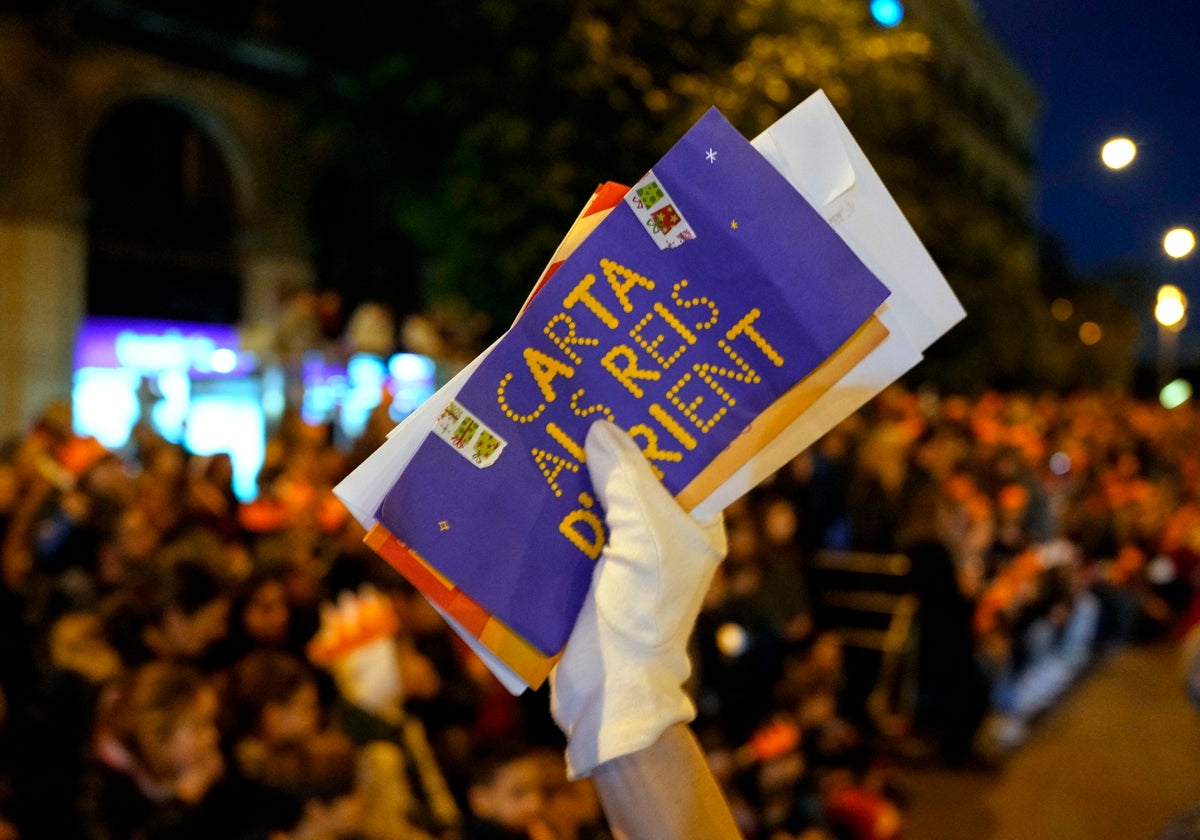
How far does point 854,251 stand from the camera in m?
1.42

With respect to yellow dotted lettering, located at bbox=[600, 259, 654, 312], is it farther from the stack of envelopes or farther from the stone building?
the stone building

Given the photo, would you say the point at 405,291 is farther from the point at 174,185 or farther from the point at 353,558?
the point at 353,558

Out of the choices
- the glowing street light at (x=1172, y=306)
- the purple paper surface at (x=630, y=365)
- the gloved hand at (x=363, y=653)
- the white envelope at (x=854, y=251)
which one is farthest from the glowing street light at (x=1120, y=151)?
the glowing street light at (x=1172, y=306)

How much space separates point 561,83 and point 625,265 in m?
7.48

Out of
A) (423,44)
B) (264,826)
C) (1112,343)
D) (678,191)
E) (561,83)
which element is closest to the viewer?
(678,191)

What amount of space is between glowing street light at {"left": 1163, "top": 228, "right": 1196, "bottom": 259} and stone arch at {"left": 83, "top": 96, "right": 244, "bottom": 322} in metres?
11.7

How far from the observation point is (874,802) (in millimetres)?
5324

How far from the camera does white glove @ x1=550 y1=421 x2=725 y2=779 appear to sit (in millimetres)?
1337

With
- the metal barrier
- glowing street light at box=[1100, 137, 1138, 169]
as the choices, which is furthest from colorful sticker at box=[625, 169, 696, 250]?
the metal barrier

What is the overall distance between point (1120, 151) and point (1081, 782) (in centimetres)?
391

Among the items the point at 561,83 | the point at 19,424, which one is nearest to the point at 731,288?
the point at 561,83

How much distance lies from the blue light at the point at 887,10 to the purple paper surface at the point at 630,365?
8805 mm

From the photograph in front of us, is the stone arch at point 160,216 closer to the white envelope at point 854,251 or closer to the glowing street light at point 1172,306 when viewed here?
the glowing street light at point 1172,306

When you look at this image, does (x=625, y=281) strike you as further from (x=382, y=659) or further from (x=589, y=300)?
(x=382, y=659)
